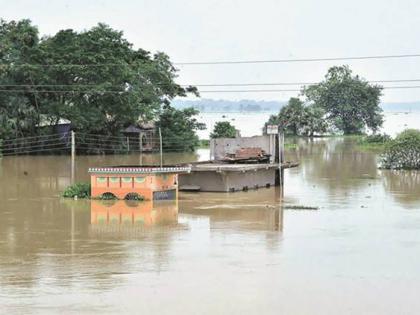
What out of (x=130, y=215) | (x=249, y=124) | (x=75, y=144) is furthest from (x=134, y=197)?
(x=249, y=124)

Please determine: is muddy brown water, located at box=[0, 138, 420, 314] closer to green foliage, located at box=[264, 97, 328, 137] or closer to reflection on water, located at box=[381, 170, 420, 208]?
reflection on water, located at box=[381, 170, 420, 208]

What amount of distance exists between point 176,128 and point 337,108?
2951 centimetres

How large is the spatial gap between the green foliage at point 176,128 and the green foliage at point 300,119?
16.9 metres

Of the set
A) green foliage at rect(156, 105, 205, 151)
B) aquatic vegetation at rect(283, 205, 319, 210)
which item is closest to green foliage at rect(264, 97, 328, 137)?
green foliage at rect(156, 105, 205, 151)

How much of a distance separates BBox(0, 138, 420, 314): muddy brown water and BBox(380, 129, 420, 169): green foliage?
42.8ft

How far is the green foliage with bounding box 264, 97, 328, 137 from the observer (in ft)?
246

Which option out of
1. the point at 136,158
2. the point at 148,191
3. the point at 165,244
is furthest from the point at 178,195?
the point at 136,158

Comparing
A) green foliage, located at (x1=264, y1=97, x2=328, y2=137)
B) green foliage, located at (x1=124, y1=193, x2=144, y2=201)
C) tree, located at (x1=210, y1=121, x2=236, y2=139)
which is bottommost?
green foliage, located at (x1=124, y1=193, x2=144, y2=201)

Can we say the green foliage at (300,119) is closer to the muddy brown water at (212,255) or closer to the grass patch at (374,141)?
the grass patch at (374,141)

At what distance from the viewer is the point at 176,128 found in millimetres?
57438

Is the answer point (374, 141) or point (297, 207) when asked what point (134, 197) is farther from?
point (374, 141)

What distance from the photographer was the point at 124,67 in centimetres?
4875

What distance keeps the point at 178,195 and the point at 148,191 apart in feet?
9.31

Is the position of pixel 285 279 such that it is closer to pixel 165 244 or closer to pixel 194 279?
pixel 194 279
